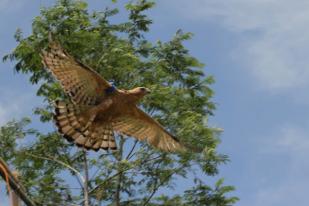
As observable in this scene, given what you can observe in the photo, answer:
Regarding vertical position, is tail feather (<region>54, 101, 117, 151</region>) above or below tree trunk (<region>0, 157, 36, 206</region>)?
above

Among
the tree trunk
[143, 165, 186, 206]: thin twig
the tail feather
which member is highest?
[143, 165, 186, 206]: thin twig

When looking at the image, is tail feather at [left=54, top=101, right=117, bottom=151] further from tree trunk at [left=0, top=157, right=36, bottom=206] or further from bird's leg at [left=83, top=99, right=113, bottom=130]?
tree trunk at [left=0, top=157, right=36, bottom=206]

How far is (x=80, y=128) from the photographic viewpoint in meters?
9.91

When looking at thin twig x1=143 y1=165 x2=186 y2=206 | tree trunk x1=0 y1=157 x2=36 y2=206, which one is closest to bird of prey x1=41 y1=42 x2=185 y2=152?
tree trunk x1=0 y1=157 x2=36 y2=206

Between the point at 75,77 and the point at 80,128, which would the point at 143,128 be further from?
the point at 75,77

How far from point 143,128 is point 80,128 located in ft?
2.76

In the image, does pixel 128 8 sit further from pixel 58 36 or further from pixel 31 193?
pixel 31 193

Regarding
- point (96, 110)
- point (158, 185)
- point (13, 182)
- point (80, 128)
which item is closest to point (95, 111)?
point (96, 110)

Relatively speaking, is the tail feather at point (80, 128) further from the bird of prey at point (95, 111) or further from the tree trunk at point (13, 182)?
the tree trunk at point (13, 182)

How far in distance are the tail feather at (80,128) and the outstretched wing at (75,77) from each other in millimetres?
250

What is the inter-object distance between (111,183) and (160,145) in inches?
236

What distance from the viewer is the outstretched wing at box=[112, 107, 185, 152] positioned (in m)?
Result: 9.98

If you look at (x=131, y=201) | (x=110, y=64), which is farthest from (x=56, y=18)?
(x=131, y=201)

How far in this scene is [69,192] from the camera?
15.6m
